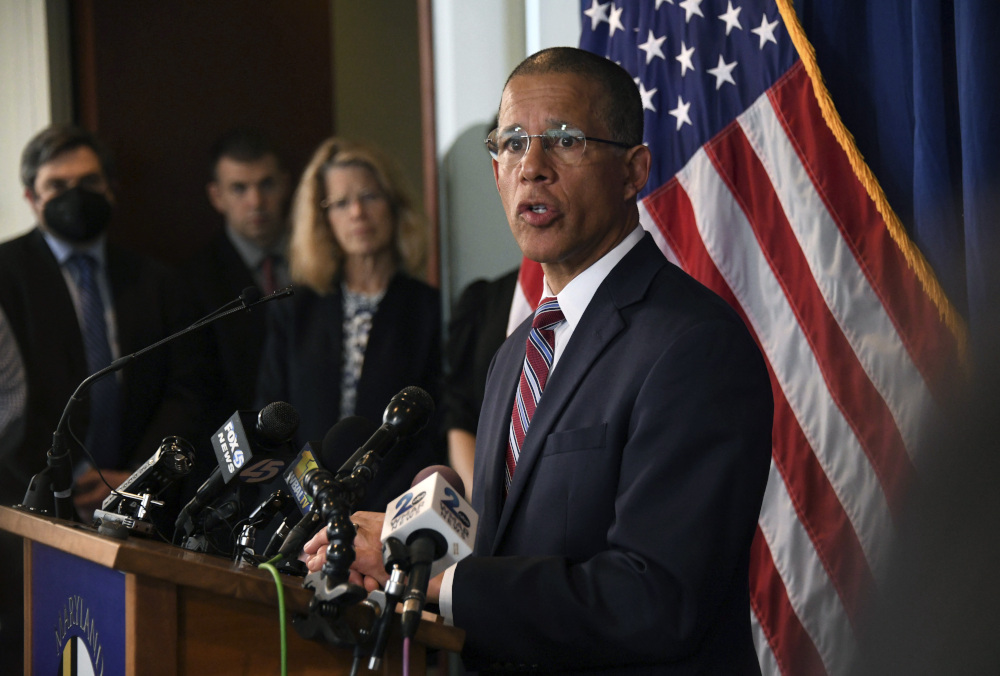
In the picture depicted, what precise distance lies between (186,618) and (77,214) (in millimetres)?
3252

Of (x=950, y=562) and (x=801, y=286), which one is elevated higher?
(x=801, y=286)

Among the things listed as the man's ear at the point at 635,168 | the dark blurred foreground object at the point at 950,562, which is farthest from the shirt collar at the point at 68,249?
the dark blurred foreground object at the point at 950,562

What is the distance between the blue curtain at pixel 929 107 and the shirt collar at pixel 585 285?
35.1 inches

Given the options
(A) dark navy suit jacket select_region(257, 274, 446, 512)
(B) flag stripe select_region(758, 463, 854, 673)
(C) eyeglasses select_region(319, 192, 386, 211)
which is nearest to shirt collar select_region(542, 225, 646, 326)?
(B) flag stripe select_region(758, 463, 854, 673)

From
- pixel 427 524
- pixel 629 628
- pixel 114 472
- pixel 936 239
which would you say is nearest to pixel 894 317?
pixel 936 239

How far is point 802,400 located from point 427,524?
1.76m

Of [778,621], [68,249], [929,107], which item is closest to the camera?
[929,107]

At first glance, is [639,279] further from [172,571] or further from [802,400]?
[802,400]

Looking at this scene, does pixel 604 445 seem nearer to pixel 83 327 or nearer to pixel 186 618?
pixel 186 618

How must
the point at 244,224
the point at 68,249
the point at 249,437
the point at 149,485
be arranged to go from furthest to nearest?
the point at 244,224
the point at 68,249
the point at 149,485
the point at 249,437

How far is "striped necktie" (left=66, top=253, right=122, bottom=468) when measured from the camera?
3.96 metres

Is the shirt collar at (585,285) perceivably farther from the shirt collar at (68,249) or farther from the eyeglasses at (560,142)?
the shirt collar at (68,249)

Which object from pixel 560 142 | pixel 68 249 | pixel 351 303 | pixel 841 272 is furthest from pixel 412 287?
pixel 560 142

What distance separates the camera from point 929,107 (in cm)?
252
